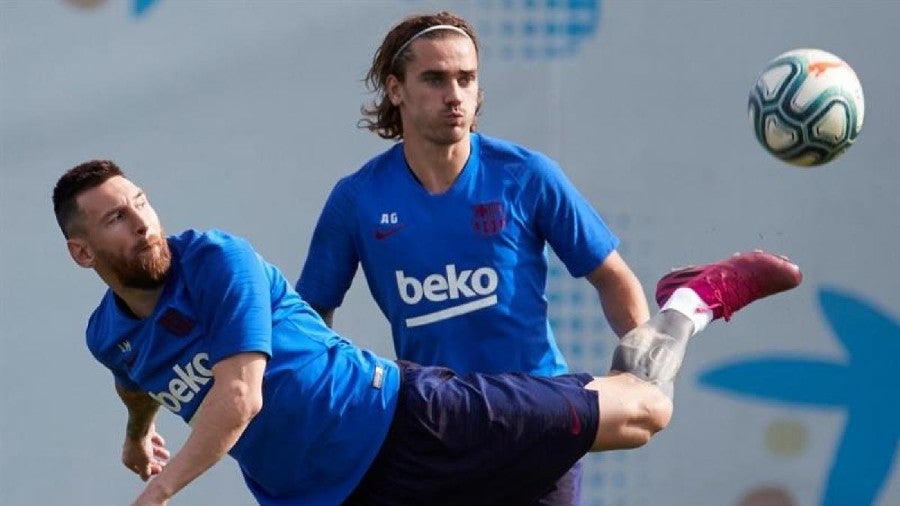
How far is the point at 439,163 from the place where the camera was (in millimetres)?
5145

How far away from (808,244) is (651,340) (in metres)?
1.77

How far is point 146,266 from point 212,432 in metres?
0.51

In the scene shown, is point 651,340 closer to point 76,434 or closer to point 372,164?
point 372,164

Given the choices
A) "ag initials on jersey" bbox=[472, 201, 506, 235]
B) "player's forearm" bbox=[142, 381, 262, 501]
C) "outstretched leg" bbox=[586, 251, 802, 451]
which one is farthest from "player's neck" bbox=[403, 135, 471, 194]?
"player's forearm" bbox=[142, 381, 262, 501]

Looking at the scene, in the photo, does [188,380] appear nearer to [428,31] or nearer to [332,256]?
[332,256]

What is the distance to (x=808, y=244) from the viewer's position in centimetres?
633

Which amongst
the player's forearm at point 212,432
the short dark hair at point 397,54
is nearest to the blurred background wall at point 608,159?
the short dark hair at point 397,54

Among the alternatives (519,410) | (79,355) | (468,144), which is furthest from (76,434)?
(519,410)

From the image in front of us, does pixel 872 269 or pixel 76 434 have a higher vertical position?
pixel 872 269

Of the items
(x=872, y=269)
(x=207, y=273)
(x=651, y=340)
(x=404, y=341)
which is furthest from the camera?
(x=872, y=269)

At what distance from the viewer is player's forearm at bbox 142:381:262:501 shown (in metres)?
4.09

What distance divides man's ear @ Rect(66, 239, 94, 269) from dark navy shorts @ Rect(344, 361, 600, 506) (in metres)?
Answer: 0.83

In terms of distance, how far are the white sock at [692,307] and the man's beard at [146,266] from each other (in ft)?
4.35

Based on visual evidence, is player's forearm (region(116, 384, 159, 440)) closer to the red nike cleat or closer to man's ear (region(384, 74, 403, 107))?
man's ear (region(384, 74, 403, 107))
